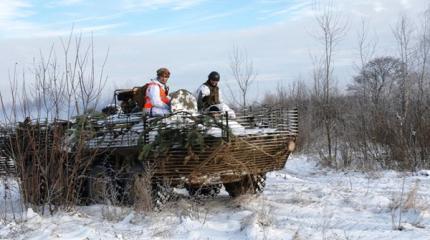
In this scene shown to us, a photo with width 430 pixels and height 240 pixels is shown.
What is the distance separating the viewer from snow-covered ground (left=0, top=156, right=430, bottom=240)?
275 inches

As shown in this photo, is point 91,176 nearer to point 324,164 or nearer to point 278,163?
point 278,163

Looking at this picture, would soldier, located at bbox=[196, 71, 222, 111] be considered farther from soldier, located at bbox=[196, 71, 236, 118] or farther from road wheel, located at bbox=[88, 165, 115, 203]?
road wheel, located at bbox=[88, 165, 115, 203]

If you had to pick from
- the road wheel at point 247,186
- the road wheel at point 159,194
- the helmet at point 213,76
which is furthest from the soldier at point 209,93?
the road wheel at point 159,194

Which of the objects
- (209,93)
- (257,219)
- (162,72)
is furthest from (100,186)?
(257,219)

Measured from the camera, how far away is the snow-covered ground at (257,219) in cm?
698

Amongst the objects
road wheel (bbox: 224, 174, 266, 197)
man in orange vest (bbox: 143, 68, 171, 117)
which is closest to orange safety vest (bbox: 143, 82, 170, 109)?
man in orange vest (bbox: 143, 68, 171, 117)

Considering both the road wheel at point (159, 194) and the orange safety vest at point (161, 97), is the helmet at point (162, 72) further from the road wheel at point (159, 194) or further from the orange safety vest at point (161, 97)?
the road wheel at point (159, 194)

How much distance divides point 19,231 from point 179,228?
185 cm

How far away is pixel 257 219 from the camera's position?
290 inches

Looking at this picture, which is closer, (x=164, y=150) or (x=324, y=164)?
(x=164, y=150)

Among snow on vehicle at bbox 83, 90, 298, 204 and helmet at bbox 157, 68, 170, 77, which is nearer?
snow on vehicle at bbox 83, 90, 298, 204

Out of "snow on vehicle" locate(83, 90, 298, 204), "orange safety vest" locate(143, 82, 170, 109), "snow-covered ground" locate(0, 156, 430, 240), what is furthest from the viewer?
"orange safety vest" locate(143, 82, 170, 109)

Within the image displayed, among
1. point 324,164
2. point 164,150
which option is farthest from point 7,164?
point 324,164

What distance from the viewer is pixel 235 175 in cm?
855
